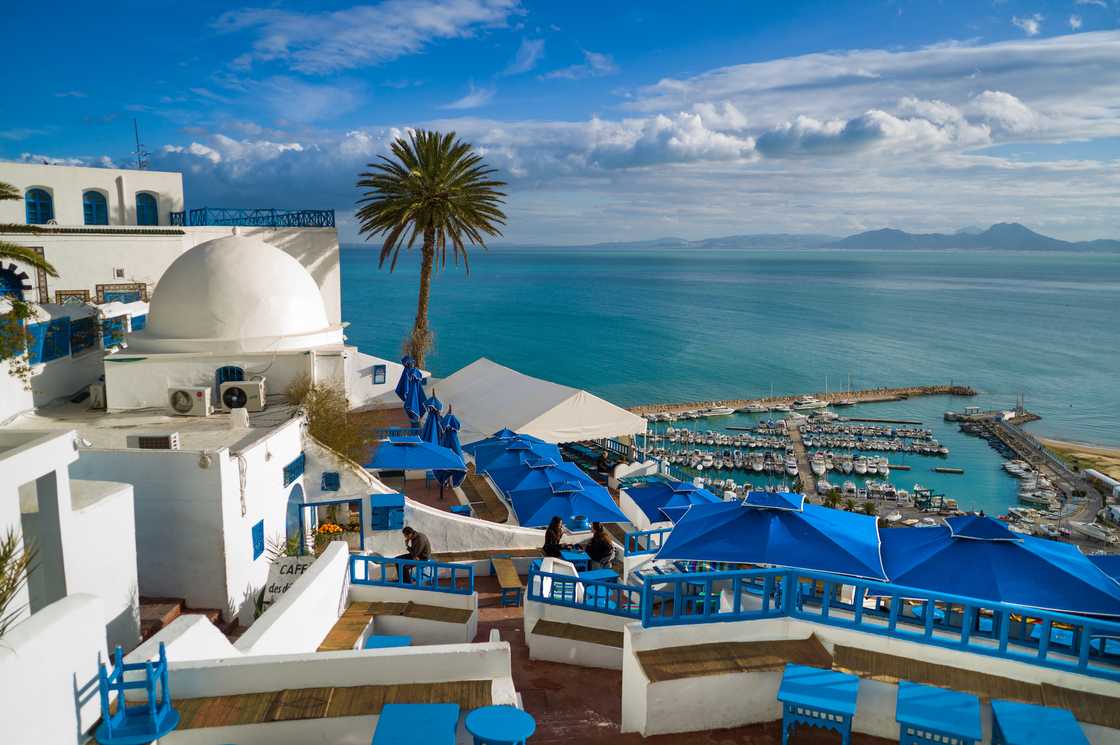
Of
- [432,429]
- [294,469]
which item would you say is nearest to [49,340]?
[294,469]

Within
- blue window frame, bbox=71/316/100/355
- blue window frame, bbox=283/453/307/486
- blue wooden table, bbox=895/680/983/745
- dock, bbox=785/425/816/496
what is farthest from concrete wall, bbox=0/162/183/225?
dock, bbox=785/425/816/496

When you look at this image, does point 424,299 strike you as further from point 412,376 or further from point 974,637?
point 974,637

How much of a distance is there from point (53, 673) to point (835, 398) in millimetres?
78617

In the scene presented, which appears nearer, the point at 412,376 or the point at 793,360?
the point at 412,376

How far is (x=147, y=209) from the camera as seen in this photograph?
29.7 m

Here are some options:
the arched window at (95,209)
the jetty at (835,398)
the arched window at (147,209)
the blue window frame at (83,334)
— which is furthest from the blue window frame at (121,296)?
the jetty at (835,398)

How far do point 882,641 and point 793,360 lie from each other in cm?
9597

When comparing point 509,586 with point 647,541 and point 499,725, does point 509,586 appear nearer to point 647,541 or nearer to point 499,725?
point 647,541

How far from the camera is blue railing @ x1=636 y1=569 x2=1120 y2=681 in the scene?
20.3 feet

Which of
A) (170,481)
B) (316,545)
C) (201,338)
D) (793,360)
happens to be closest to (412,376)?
(201,338)

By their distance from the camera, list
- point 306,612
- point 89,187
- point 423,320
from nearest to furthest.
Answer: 1. point 306,612
2. point 89,187
3. point 423,320

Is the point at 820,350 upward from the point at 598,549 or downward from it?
downward

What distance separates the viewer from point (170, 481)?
1124 centimetres

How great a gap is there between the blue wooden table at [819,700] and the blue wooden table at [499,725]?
2.13 m
